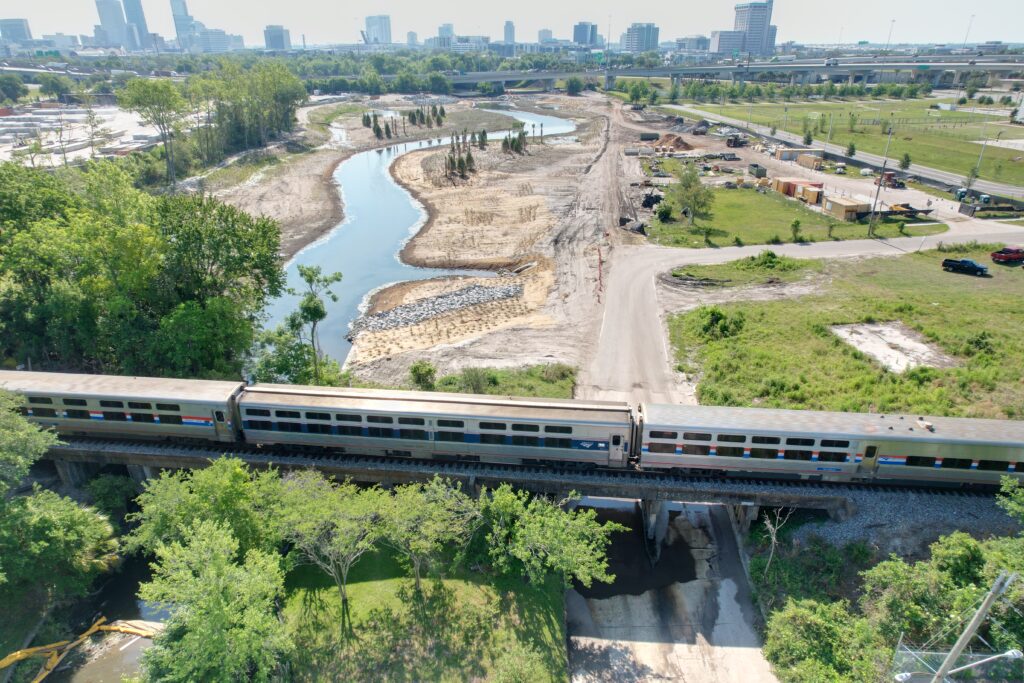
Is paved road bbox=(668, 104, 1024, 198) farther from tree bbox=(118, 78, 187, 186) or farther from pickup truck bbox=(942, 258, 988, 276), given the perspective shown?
tree bbox=(118, 78, 187, 186)

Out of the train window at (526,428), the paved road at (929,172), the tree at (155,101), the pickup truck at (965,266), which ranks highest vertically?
the tree at (155,101)

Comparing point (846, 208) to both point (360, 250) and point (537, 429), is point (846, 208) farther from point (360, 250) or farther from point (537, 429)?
point (537, 429)

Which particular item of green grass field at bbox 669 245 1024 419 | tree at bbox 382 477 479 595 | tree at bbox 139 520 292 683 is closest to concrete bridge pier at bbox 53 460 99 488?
tree at bbox 139 520 292 683

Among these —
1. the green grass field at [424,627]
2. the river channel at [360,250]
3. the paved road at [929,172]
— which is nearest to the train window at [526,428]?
the green grass field at [424,627]

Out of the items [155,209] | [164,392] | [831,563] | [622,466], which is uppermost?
[155,209]

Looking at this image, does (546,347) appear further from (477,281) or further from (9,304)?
(9,304)

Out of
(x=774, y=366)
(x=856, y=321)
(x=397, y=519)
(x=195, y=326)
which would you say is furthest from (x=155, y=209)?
(x=856, y=321)

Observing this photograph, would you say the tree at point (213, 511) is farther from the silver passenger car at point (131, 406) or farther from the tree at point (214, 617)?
the silver passenger car at point (131, 406)
